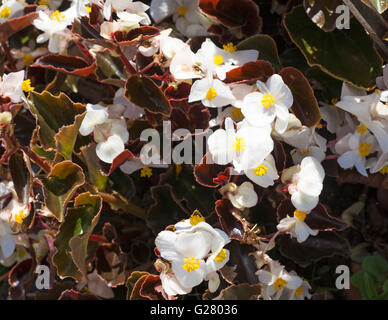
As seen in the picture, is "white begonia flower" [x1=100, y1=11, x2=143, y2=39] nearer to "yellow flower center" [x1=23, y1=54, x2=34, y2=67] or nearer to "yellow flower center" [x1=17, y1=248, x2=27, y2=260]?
"yellow flower center" [x1=23, y1=54, x2=34, y2=67]

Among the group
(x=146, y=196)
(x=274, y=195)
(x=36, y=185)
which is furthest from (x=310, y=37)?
(x=36, y=185)

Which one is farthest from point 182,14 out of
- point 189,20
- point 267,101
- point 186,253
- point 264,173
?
point 186,253

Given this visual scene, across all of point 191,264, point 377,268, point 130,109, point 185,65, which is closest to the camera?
point 191,264

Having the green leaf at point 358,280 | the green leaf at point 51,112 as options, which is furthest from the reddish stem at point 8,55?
the green leaf at point 358,280

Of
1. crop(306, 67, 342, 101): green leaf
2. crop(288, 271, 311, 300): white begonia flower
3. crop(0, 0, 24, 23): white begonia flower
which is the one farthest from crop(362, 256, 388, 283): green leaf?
crop(0, 0, 24, 23): white begonia flower

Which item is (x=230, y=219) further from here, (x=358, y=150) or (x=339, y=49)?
(x=339, y=49)

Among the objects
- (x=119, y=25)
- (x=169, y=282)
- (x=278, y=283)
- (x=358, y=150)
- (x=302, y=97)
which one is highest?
(x=119, y=25)

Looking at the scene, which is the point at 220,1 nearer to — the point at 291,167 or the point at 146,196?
the point at 291,167
